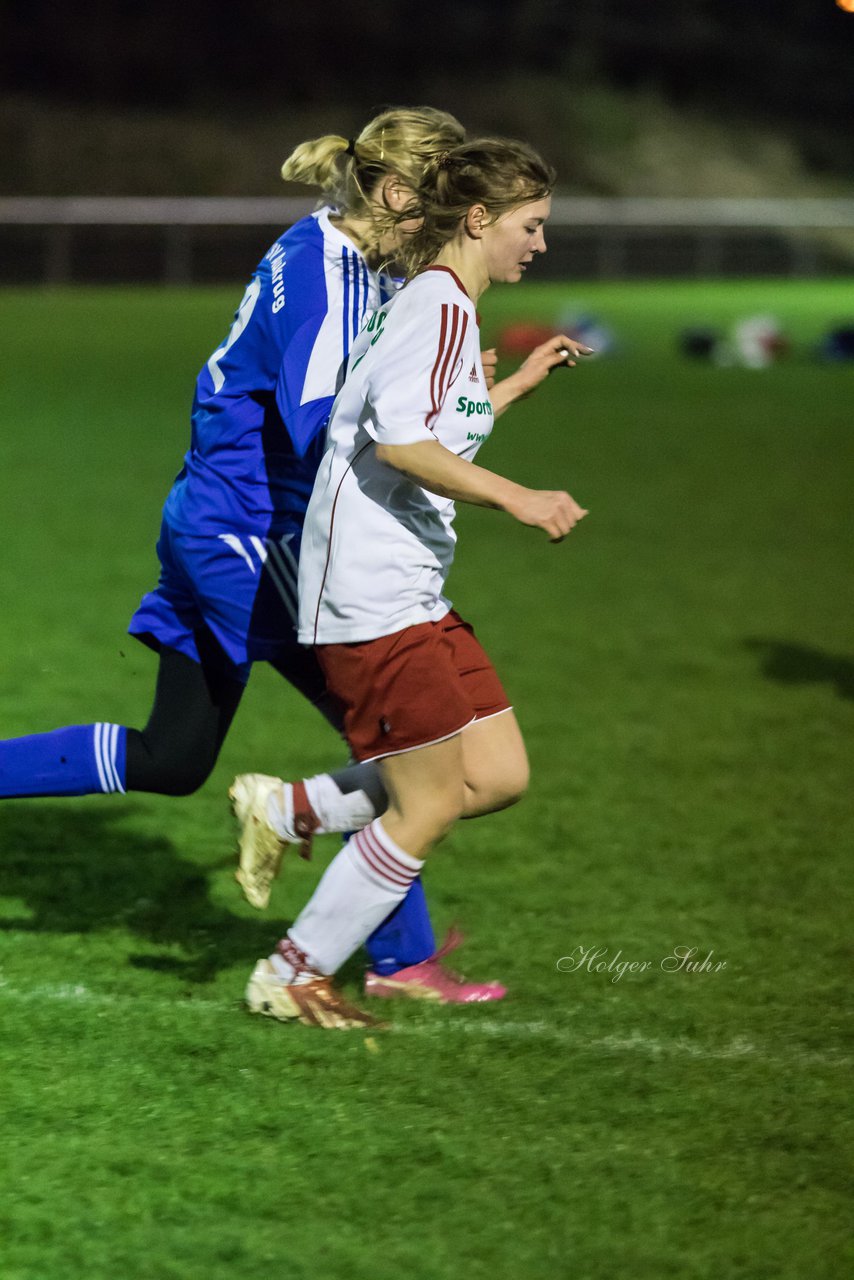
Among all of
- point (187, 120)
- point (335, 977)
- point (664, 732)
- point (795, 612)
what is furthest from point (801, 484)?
point (187, 120)

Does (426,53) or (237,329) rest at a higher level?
(237,329)

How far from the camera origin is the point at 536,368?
399 centimetres

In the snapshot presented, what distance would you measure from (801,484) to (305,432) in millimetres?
8967

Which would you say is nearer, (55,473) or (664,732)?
(664,732)

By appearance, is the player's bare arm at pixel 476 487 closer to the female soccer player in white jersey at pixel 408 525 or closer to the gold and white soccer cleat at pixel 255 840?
the female soccer player in white jersey at pixel 408 525

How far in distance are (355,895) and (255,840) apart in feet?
1.00

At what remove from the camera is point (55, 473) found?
12.1 meters

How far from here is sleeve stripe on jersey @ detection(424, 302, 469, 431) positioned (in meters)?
3.37

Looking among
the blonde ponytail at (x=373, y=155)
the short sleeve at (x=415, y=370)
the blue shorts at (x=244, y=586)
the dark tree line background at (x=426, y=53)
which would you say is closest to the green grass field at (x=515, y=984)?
the blue shorts at (x=244, y=586)

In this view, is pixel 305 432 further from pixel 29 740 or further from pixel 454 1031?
pixel 454 1031

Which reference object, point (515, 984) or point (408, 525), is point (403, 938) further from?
point (408, 525)

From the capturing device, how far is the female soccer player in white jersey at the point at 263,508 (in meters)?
3.78

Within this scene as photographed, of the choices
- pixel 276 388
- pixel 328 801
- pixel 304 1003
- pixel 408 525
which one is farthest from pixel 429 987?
pixel 276 388

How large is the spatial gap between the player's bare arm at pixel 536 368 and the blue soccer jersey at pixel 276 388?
0.36m
